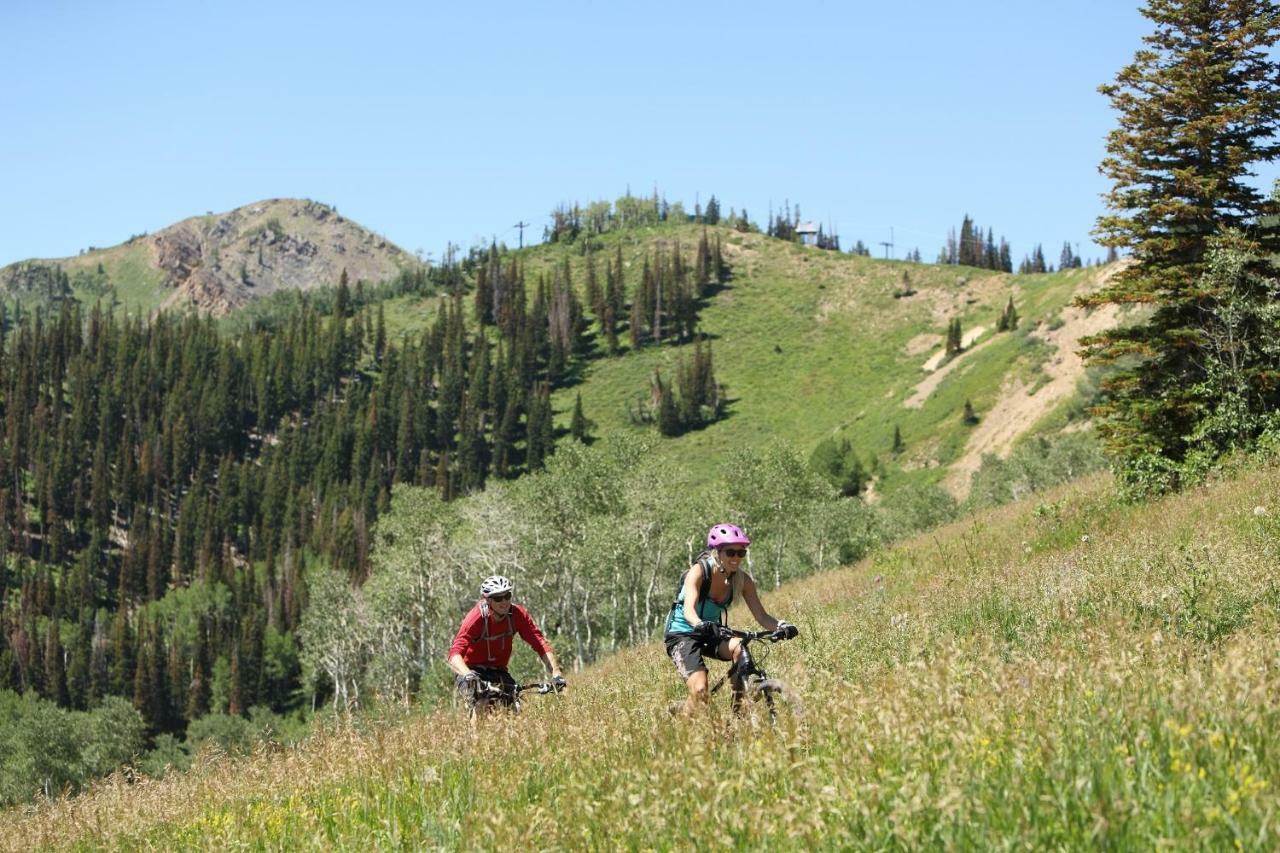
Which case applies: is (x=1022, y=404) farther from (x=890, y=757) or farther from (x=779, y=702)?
(x=890, y=757)

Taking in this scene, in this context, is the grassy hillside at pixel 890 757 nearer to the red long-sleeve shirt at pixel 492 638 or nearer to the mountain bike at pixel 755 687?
the mountain bike at pixel 755 687

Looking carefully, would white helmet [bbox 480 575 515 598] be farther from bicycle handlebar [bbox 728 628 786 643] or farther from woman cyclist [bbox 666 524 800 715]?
bicycle handlebar [bbox 728 628 786 643]

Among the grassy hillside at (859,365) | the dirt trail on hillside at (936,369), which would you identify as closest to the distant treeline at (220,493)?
the grassy hillside at (859,365)

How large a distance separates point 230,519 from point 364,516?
22.4 meters

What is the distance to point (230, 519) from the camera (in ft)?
583

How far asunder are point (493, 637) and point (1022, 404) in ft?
327

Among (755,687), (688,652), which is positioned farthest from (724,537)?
(755,687)

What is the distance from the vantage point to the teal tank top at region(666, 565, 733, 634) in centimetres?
895

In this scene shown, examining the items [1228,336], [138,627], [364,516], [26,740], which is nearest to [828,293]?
[364,516]

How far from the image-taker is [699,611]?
29.9 feet

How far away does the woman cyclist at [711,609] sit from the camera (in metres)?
8.73

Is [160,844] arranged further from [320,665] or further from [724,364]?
[724,364]

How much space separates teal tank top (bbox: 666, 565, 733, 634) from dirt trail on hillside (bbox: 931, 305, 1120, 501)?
8345 cm

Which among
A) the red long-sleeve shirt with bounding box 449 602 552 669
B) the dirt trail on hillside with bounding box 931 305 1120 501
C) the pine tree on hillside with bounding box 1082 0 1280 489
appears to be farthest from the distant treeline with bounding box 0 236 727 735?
A: the red long-sleeve shirt with bounding box 449 602 552 669
